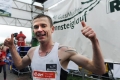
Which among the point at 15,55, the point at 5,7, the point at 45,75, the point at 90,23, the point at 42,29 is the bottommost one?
the point at 45,75

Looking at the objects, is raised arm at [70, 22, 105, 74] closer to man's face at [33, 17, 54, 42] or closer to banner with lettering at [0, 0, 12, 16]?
man's face at [33, 17, 54, 42]

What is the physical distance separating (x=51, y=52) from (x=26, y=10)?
785 centimetres

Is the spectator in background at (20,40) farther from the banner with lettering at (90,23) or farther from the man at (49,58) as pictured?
the man at (49,58)

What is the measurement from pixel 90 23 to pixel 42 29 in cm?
163

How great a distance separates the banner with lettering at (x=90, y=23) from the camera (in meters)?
2.28

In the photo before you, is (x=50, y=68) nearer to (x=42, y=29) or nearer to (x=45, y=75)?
(x=45, y=75)

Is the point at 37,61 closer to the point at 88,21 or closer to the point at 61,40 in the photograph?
the point at 88,21

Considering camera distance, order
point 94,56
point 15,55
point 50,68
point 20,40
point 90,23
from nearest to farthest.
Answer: point 94,56, point 50,68, point 15,55, point 90,23, point 20,40

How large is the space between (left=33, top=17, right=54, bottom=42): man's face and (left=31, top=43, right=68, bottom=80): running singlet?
0.16 metres

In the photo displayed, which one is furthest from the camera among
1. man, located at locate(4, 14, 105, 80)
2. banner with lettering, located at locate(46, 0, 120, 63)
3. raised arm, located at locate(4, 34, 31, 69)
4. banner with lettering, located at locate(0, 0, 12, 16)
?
banner with lettering, located at locate(0, 0, 12, 16)

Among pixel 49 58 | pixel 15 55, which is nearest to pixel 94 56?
pixel 49 58

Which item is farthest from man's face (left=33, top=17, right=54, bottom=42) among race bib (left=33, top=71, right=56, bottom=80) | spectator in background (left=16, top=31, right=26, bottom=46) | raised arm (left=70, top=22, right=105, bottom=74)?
spectator in background (left=16, top=31, right=26, bottom=46)

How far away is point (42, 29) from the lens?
130cm

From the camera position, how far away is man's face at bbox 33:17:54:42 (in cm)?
129
